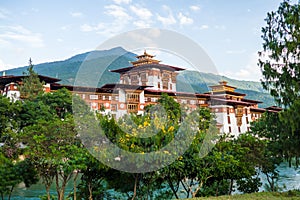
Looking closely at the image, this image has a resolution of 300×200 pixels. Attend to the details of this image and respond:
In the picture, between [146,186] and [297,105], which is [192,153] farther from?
[297,105]

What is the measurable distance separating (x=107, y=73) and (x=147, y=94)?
1746 cm

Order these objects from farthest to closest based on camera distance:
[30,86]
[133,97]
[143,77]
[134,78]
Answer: [134,78] → [143,77] → [133,97] → [30,86]

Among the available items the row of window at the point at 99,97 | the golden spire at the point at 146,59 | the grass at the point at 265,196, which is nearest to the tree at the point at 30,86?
the row of window at the point at 99,97

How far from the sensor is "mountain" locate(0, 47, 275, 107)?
17688mm

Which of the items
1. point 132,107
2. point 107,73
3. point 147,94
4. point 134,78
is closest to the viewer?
point 132,107

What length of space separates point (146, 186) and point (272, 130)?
421 cm

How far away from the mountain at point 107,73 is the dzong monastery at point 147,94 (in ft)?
4.43

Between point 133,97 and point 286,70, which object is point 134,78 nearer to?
point 133,97

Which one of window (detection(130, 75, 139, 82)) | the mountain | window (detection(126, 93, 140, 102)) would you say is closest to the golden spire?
window (detection(130, 75, 139, 82))

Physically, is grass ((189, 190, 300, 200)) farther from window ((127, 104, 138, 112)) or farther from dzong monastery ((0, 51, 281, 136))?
window ((127, 104, 138, 112))

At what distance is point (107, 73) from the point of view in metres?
50.6

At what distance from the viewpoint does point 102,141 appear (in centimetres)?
900

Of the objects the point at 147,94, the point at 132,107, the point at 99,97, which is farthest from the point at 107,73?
the point at 132,107

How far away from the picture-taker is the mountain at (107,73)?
1769 centimetres
